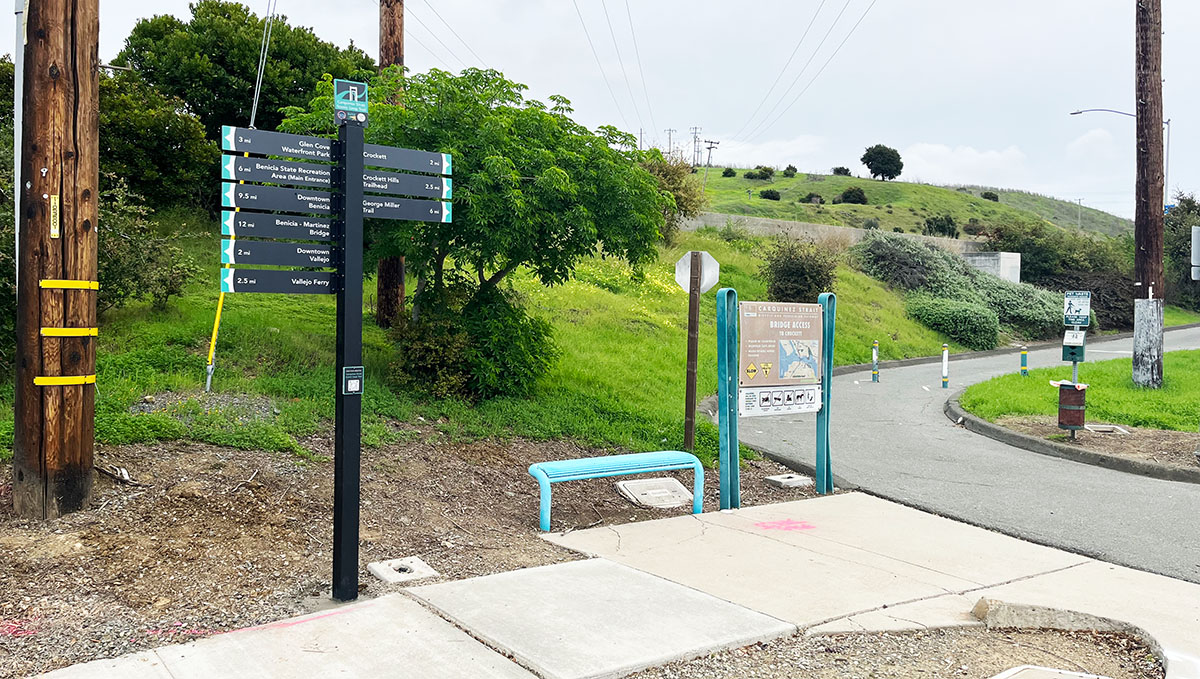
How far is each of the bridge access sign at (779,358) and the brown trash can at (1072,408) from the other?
5.22m

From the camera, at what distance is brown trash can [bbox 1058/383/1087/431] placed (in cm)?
1273

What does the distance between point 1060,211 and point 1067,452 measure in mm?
102832

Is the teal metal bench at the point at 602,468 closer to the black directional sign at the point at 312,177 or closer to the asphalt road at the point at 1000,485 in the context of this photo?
the asphalt road at the point at 1000,485

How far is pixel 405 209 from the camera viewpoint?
5.68 meters

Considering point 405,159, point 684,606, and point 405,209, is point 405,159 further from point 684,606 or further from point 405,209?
point 684,606

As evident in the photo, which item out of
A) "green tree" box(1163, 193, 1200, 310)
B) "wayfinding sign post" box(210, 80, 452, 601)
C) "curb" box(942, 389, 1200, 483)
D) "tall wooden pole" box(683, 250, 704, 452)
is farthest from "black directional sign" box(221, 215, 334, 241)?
"green tree" box(1163, 193, 1200, 310)

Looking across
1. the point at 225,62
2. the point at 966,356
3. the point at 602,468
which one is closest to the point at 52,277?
the point at 602,468

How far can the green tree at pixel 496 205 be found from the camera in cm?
1054

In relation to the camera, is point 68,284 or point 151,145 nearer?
point 68,284

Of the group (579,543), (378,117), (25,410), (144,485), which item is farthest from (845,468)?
(25,410)

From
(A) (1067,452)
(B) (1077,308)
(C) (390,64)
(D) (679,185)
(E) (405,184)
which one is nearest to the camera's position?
(E) (405,184)

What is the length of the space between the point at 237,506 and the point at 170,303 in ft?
22.9

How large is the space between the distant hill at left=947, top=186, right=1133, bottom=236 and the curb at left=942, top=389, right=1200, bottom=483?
8571cm

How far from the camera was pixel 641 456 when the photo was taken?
27.6 feet
